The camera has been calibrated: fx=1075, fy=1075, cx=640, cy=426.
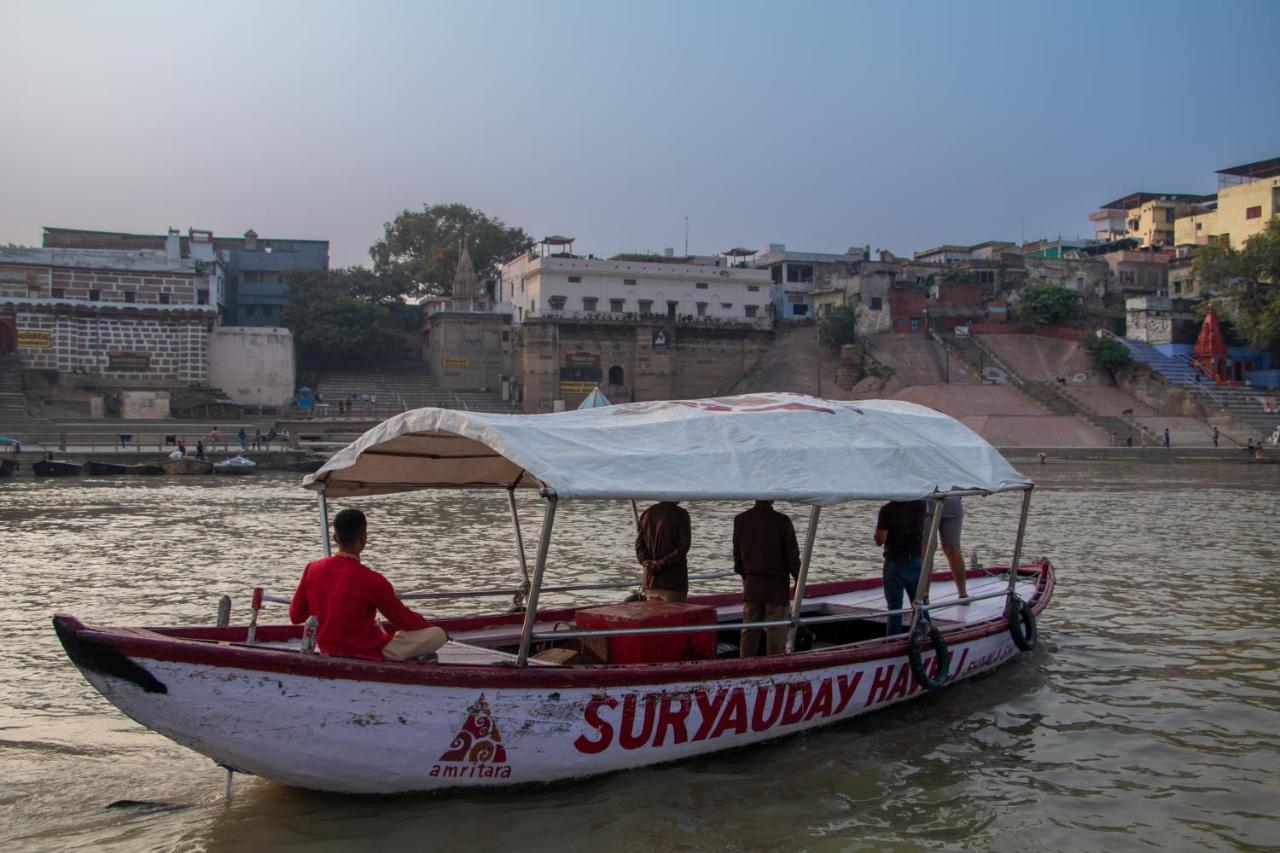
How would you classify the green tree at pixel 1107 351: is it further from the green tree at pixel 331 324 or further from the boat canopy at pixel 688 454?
the boat canopy at pixel 688 454

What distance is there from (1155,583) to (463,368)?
47071 millimetres

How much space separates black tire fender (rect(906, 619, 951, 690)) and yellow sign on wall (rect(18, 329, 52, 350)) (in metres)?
49.1

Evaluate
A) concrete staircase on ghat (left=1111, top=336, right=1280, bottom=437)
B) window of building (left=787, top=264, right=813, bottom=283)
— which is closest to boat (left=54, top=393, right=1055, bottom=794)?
concrete staircase on ghat (left=1111, top=336, right=1280, bottom=437)

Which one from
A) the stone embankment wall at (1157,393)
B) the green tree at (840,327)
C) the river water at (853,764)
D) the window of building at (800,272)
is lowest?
the river water at (853,764)

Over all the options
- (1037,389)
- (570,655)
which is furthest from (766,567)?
(1037,389)

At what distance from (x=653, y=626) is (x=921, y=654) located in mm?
2316

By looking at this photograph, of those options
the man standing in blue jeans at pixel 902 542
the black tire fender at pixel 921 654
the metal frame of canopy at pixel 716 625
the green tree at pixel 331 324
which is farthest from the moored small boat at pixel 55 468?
the black tire fender at pixel 921 654

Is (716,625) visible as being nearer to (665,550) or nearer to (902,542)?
(665,550)

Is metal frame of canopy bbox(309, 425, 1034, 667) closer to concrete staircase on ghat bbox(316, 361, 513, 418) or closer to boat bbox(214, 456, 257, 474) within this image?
boat bbox(214, 456, 257, 474)

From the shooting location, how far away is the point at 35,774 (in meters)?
6.68

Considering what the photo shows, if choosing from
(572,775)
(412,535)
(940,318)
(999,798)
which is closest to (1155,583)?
(999,798)

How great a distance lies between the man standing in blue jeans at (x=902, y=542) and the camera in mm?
8750

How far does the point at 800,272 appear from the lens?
6575cm

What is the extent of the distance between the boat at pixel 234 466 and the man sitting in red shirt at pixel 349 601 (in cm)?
3085
